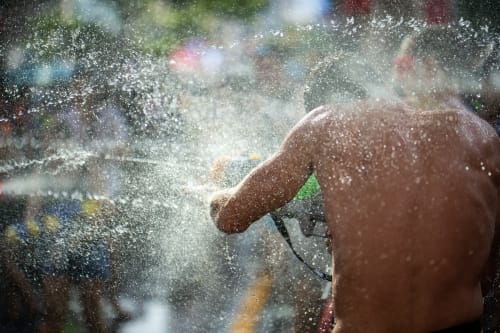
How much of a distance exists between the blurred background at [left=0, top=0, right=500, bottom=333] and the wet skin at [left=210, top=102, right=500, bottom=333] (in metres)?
0.39

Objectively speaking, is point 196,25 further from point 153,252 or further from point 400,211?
point 400,211

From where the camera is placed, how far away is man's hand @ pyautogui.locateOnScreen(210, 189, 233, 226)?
174 cm

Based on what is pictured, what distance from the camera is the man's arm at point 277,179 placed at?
5.01ft

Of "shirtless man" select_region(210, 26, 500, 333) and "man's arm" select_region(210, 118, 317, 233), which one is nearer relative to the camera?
"shirtless man" select_region(210, 26, 500, 333)

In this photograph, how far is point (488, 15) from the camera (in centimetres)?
440

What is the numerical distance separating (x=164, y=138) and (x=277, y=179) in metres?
4.51

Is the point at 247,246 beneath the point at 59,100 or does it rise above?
beneath

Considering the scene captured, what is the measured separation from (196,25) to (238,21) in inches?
34.9

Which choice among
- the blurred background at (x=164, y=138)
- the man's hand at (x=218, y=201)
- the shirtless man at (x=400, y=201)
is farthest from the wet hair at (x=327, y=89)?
the man's hand at (x=218, y=201)

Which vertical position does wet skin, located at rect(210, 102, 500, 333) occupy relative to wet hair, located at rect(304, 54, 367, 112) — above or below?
below

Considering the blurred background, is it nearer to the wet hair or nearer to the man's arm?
the wet hair

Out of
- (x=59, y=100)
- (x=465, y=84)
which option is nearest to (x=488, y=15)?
(x=465, y=84)

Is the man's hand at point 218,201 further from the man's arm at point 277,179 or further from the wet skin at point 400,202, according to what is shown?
the wet skin at point 400,202

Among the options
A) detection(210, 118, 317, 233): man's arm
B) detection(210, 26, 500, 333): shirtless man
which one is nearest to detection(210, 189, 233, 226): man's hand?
detection(210, 118, 317, 233): man's arm
